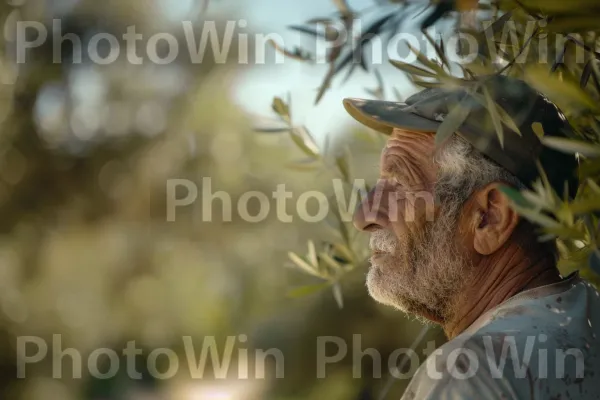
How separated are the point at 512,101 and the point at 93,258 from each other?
21.0ft

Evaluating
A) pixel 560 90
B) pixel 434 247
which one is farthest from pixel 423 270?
pixel 560 90

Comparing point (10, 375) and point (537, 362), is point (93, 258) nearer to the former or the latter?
point (10, 375)

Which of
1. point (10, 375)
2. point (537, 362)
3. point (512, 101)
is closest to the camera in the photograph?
point (537, 362)

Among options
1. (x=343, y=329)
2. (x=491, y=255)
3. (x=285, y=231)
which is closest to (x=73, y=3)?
(x=285, y=231)

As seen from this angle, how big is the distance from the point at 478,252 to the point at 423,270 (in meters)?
0.12

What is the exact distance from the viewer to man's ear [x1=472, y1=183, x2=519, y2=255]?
5.85 feet

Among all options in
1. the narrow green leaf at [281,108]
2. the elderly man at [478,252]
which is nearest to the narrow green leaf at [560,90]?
the elderly man at [478,252]

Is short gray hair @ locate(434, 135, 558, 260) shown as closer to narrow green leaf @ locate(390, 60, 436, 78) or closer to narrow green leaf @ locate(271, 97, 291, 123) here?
narrow green leaf @ locate(390, 60, 436, 78)

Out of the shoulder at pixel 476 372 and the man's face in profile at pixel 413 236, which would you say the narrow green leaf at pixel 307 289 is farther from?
the shoulder at pixel 476 372

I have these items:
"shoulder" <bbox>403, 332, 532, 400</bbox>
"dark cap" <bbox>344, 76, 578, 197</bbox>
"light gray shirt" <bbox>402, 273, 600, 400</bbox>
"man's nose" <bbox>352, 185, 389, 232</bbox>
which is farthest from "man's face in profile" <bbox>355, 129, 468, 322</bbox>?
"shoulder" <bbox>403, 332, 532, 400</bbox>

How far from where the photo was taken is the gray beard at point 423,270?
184cm

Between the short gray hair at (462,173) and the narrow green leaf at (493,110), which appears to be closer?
the narrow green leaf at (493,110)

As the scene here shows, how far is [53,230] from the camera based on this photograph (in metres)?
7.26

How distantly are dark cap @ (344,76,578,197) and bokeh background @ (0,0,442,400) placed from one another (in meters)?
4.08
